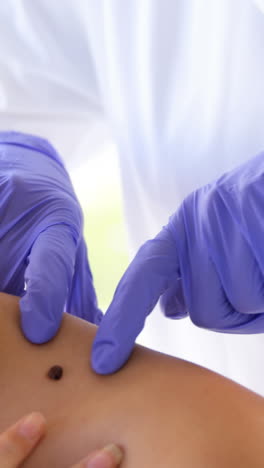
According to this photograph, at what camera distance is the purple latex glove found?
2.77 feet

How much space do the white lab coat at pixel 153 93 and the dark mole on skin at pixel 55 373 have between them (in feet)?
2.24

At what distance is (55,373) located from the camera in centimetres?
73

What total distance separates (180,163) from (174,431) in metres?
0.81

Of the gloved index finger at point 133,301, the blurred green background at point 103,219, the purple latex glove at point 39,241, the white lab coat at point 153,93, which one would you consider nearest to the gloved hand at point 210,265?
the gloved index finger at point 133,301

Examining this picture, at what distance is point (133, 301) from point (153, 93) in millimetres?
629

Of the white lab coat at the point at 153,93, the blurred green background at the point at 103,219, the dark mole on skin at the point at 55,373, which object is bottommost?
the blurred green background at the point at 103,219

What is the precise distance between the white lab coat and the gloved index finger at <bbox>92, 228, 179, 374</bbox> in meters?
0.35

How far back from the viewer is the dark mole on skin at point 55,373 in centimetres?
73

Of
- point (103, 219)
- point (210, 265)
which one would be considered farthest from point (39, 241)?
point (103, 219)

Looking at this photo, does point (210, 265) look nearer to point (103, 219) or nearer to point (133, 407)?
point (133, 407)

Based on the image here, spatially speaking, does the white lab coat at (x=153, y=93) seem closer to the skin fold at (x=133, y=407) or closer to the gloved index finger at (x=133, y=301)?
the gloved index finger at (x=133, y=301)

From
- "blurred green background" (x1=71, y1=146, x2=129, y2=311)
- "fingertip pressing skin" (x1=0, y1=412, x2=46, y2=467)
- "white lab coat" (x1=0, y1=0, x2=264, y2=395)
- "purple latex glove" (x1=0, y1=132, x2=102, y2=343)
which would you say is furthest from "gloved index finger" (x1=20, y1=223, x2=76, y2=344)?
"blurred green background" (x1=71, y1=146, x2=129, y2=311)

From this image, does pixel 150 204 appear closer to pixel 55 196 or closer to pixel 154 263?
pixel 55 196

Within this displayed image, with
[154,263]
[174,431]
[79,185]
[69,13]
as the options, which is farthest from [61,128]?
[174,431]
